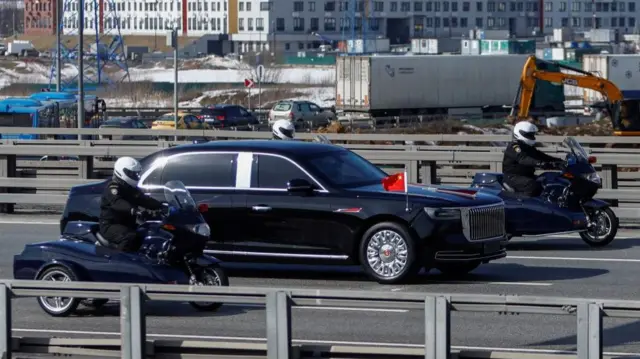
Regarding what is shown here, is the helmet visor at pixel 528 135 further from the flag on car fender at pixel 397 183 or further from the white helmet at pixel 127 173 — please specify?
the white helmet at pixel 127 173

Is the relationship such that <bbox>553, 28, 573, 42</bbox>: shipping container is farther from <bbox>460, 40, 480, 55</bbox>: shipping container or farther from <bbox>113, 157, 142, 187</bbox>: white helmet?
<bbox>113, 157, 142, 187</bbox>: white helmet

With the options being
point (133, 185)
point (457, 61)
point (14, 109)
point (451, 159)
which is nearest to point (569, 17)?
point (457, 61)

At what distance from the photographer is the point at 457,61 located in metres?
75.1

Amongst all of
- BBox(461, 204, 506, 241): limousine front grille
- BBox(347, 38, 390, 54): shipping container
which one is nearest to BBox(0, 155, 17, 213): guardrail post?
BBox(461, 204, 506, 241): limousine front grille

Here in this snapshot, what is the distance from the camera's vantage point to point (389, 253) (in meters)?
13.3

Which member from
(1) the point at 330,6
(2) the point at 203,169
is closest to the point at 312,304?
(2) the point at 203,169

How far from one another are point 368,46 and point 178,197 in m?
120

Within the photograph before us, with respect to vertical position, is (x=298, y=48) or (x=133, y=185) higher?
(x=298, y=48)

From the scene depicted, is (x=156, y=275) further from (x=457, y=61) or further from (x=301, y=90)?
(x=301, y=90)

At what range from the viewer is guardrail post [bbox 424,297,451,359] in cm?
728

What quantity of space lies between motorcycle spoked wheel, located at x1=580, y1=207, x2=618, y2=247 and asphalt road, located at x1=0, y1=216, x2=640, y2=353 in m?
0.33

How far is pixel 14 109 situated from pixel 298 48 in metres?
99.4

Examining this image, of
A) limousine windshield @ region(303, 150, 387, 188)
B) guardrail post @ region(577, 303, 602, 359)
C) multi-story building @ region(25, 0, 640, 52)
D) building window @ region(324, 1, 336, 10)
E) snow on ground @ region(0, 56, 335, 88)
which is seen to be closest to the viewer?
guardrail post @ region(577, 303, 602, 359)

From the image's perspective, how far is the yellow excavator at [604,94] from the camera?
4403cm
